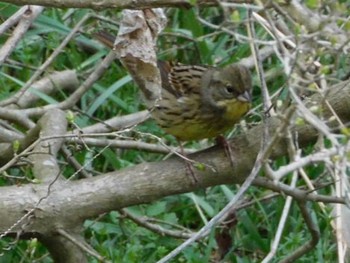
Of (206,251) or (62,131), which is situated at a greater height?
(62,131)

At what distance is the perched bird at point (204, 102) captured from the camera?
16.8ft

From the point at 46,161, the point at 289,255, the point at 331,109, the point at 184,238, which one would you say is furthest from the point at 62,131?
the point at 331,109

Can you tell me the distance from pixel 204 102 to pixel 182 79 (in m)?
0.20

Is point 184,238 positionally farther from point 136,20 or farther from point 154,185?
point 136,20

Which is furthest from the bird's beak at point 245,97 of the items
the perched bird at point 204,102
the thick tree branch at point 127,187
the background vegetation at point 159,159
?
the thick tree branch at point 127,187

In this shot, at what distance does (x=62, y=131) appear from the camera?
538cm

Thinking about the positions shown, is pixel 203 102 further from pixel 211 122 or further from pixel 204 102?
pixel 211 122

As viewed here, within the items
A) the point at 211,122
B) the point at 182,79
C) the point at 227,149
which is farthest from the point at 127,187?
the point at 182,79

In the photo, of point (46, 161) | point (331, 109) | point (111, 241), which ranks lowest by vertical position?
point (111, 241)

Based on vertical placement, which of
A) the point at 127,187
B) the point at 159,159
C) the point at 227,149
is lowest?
the point at 159,159

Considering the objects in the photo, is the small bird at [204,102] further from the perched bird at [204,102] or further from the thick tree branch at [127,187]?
the thick tree branch at [127,187]

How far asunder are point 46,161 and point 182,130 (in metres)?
0.59

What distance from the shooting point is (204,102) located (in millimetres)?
5234

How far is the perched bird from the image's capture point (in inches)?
201
